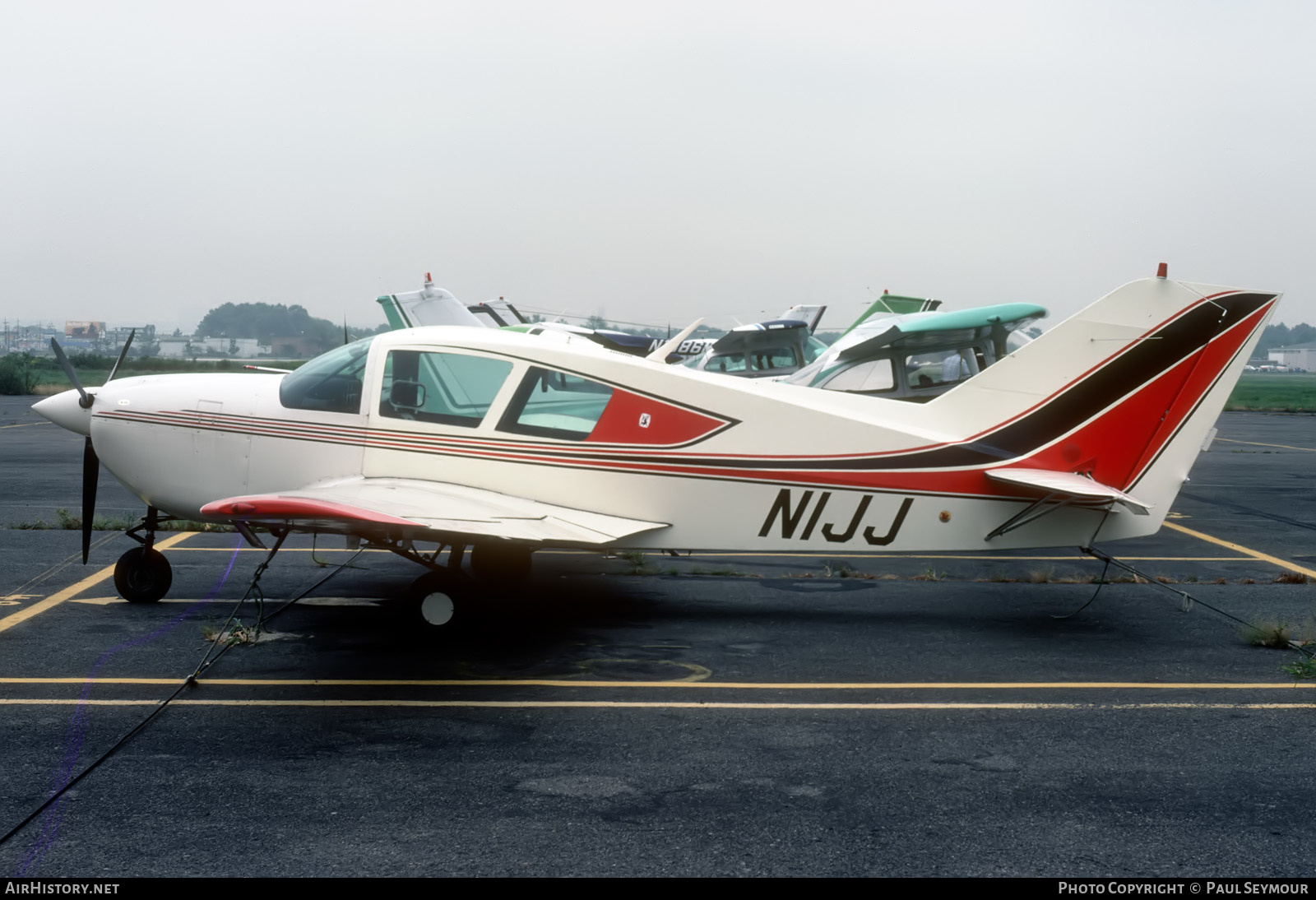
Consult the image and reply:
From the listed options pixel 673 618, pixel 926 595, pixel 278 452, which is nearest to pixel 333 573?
pixel 278 452

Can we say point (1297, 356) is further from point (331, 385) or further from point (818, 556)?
point (331, 385)

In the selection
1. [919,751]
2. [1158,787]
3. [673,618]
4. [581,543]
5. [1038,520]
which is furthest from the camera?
[673,618]

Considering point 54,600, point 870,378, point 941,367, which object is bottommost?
point 54,600

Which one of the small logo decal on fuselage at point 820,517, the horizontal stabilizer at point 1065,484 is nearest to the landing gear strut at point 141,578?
the small logo decal on fuselage at point 820,517

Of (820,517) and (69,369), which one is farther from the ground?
(69,369)

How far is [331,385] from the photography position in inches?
305

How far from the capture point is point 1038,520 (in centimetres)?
739

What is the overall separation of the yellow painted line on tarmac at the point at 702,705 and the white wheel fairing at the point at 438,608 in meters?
1.11

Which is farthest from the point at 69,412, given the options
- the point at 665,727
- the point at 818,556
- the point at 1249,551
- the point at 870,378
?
the point at 1249,551

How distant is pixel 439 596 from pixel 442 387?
1568 millimetres

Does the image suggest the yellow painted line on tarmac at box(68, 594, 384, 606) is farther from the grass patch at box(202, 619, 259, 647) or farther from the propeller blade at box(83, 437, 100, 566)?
the grass patch at box(202, 619, 259, 647)

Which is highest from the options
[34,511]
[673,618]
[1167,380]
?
[1167,380]
